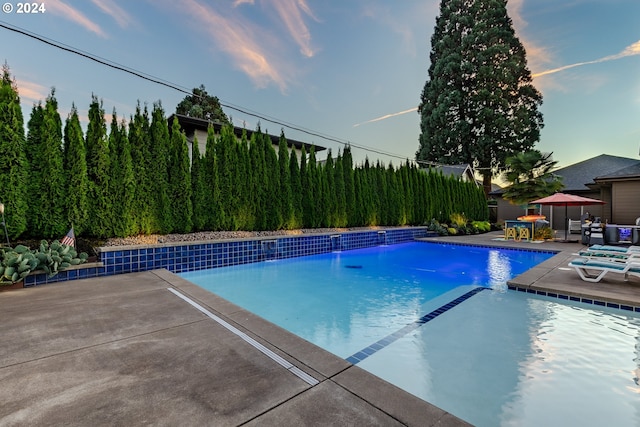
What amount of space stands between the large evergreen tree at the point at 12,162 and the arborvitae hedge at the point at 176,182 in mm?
43

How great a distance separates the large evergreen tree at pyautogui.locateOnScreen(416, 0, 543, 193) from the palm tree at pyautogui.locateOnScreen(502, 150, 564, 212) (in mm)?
7806

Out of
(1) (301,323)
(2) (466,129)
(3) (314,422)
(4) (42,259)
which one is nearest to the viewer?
(3) (314,422)

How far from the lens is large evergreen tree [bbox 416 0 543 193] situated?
26.2 meters

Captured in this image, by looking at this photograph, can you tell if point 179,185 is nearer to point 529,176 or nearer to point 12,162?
point 12,162

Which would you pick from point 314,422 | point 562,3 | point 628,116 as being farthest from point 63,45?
point 628,116

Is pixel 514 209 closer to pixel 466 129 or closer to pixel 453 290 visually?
Result: pixel 466 129

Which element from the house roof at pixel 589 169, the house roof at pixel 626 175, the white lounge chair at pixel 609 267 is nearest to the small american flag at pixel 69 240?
the white lounge chair at pixel 609 267

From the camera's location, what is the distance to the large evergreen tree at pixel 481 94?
85.9 ft

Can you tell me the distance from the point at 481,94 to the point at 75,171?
29.5 metres

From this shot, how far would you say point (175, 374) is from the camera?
1.97 meters

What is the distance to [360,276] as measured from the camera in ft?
21.8

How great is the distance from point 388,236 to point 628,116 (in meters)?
14.9

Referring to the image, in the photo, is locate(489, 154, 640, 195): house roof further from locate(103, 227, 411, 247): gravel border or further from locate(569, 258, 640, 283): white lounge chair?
locate(103, 227, 411, 247): gravel border

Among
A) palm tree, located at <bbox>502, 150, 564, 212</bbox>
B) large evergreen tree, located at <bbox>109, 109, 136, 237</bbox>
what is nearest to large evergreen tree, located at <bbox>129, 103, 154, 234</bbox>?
large evergreen tree, located at <bbox>109, 109, 136, 237</bbox>
